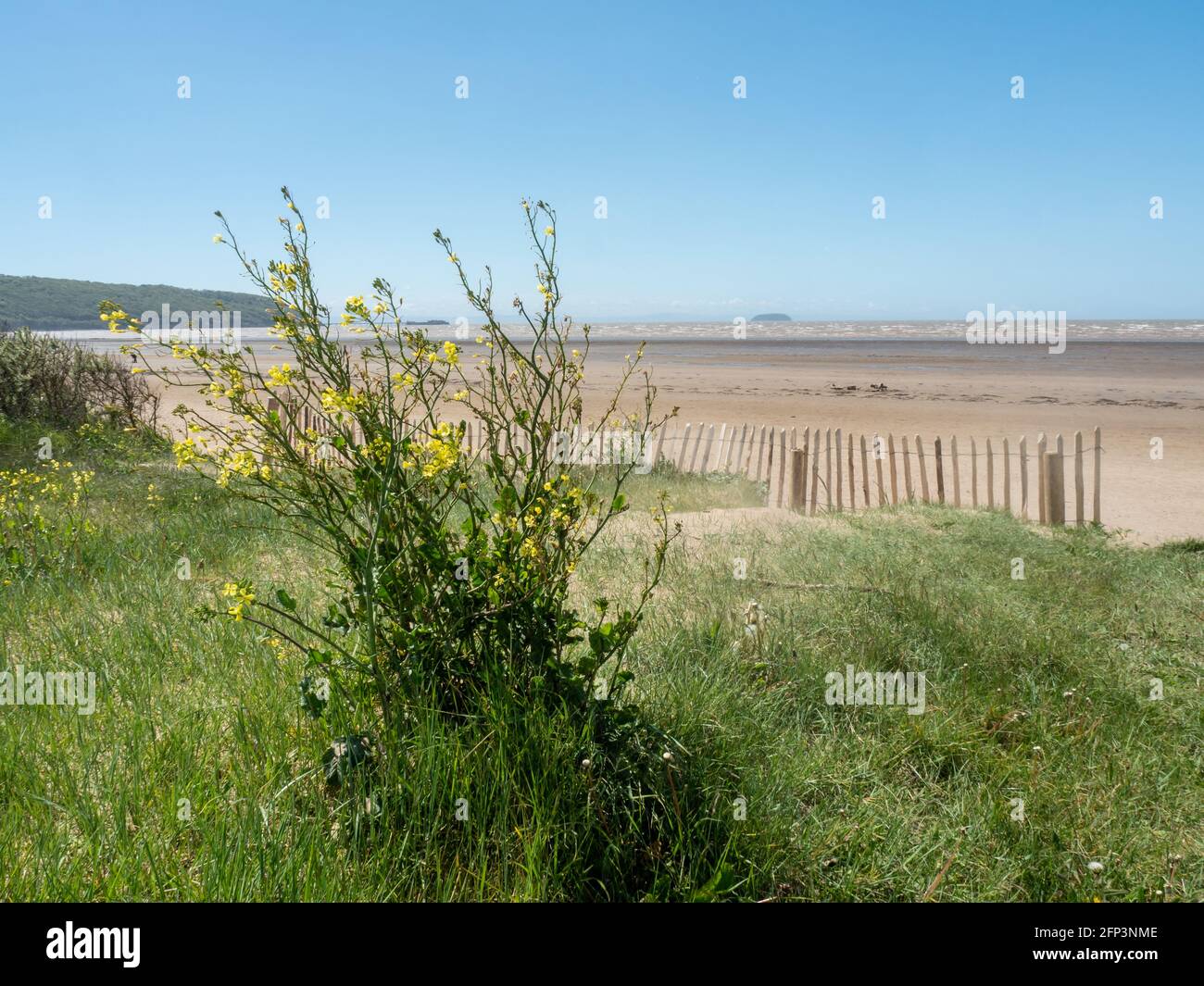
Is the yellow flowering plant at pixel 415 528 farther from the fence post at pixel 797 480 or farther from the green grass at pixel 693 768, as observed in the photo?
the fence post at pixel 797 480

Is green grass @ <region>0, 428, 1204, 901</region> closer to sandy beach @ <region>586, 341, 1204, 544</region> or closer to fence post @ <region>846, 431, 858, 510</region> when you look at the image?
fence post @ <region>846, 431, 858, 510</region>

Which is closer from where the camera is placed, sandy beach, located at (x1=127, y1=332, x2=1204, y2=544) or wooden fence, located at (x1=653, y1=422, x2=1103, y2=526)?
wooden fence, located at (x1=653, y1=422, x2=1103, y2=526)

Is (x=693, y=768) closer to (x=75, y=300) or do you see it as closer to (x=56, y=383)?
(x=56, y=383)

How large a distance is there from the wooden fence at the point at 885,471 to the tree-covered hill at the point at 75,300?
105745 millimetres

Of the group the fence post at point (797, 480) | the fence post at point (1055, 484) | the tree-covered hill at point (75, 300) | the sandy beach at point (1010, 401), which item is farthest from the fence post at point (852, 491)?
the tree-covered hill at point (75, 300)

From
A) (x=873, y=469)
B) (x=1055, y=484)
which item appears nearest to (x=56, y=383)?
(x=873, y=469)

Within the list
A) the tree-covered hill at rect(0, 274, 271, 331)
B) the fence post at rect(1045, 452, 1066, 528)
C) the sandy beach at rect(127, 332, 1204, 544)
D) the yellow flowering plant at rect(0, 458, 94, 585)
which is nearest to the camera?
the yellow flowering plant at rect(0, 458, 94, 585)

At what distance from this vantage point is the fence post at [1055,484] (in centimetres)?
827

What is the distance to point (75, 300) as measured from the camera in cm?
13050

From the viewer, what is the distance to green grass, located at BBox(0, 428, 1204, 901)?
81.9 inches

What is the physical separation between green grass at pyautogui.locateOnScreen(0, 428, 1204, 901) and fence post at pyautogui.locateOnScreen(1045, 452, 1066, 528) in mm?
3567

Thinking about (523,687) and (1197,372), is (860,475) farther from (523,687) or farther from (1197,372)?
(1197,372)

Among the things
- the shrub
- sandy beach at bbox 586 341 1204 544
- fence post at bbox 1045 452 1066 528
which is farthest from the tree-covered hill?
fence post at bbox 1045 452 1066 528

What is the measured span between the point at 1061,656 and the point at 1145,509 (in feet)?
24.0
